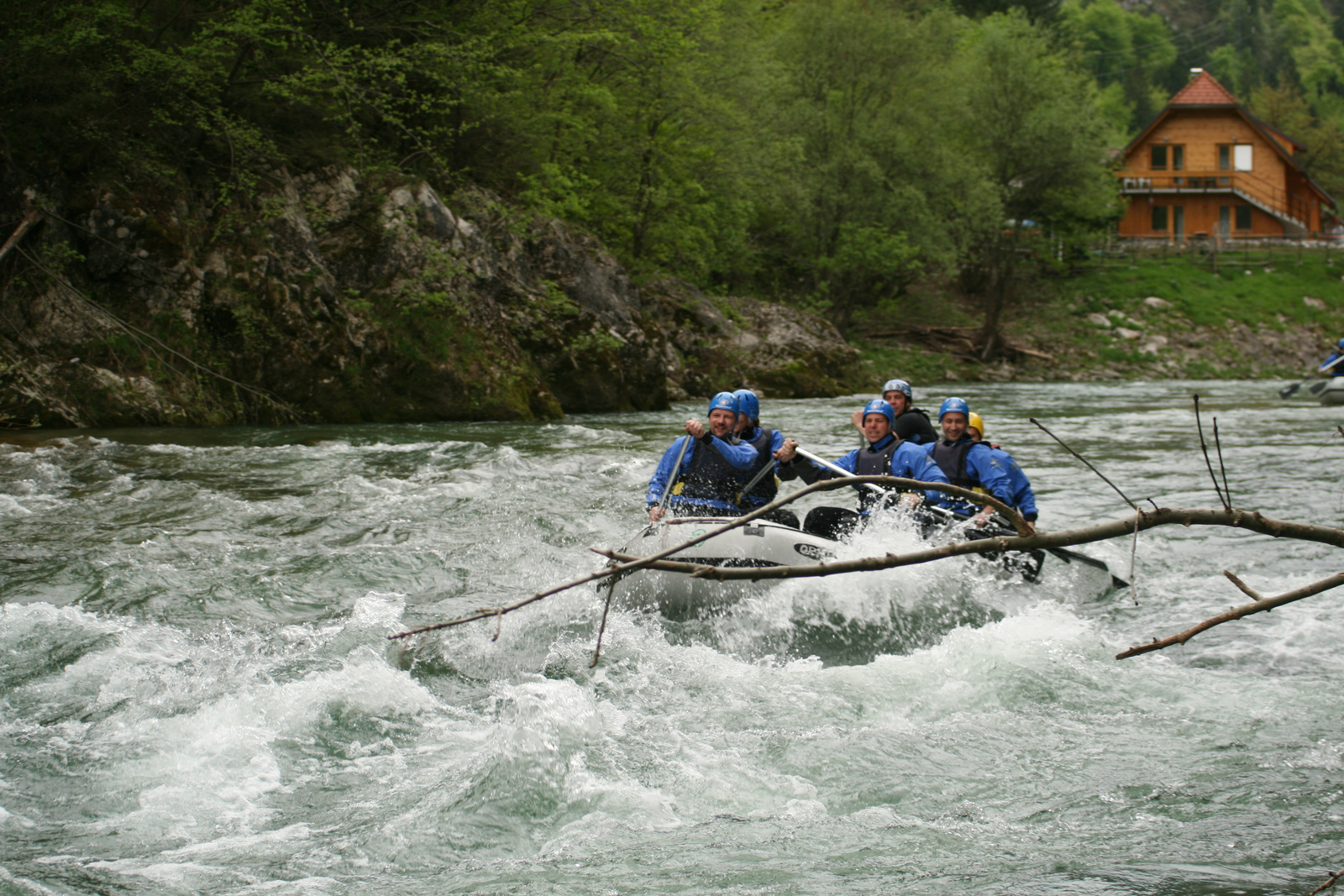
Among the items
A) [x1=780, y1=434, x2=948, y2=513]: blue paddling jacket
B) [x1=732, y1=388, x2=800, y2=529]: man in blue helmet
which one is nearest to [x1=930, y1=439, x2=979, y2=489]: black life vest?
[x1=780, y1=434, x2=948, y2=513]: blue paddling jacket

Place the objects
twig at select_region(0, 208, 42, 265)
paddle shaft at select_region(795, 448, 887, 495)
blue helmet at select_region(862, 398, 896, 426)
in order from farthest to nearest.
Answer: twig at select_region(0, 208, 42, 265) → blue helmet at select_region(862, 398, 896, 426) → paddle shaft at select_region(795, 448, 887, 495)

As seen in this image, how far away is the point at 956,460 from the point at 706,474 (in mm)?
1954

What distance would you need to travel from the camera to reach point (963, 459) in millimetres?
8297

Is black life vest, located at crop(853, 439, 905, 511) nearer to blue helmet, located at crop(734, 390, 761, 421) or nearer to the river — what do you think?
the river

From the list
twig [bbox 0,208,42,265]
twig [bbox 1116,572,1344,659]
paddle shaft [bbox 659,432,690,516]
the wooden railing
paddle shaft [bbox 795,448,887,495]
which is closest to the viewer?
twig [bbox 1116,572,1344,659]

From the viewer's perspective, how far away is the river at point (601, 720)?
3.75 meters

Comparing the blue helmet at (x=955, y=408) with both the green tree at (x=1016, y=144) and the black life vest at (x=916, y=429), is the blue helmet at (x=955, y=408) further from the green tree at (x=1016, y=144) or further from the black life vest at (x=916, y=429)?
the green tree at (x=1016, y=144)

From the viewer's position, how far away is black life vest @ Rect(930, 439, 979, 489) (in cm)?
824

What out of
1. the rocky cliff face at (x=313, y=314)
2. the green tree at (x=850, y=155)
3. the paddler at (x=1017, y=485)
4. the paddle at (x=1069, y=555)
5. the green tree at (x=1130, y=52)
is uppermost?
the green tree at (x=1130, y=52)

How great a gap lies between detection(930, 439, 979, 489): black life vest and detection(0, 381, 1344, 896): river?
2.71ft

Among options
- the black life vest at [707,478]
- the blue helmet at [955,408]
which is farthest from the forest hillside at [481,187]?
the blue helmet at [955,408]

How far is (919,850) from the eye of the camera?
383 cm

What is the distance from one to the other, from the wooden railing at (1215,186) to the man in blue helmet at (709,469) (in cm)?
4838

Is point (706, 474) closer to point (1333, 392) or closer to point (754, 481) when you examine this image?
point (754, 481)
